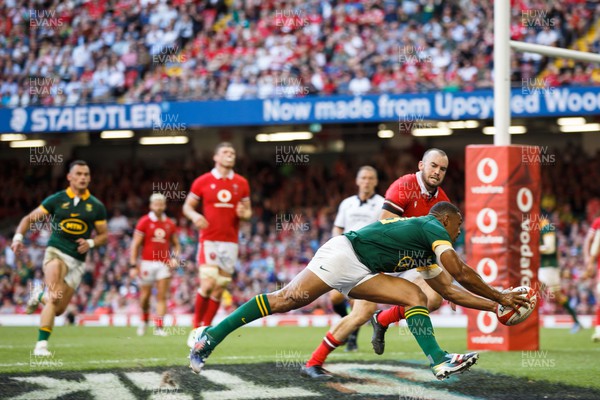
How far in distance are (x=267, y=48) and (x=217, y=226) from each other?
13014mm

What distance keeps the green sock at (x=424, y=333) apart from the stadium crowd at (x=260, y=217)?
14.9 m

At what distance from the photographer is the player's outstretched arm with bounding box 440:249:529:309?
757 cm

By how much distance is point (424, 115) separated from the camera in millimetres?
22578

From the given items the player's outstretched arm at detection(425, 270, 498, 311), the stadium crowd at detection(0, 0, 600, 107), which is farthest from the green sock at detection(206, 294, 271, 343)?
the stadium crowd at detection(0, 0, 600, 107)

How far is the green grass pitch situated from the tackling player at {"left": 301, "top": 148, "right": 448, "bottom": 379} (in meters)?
1.19

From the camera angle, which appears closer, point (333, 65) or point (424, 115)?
point (424, 115)

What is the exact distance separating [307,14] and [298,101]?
11.4ft

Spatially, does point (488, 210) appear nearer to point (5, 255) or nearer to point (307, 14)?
point (307, 14)

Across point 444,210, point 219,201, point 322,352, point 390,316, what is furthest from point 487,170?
point 444,210

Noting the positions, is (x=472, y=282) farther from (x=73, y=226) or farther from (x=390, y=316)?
(x=73, y=226)

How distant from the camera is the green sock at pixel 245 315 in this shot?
8172mm

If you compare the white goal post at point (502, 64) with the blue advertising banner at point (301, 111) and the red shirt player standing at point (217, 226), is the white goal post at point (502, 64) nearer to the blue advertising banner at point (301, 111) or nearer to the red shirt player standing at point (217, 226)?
the red shirt player standing at point (217, 226)

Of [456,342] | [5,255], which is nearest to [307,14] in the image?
[5,255]

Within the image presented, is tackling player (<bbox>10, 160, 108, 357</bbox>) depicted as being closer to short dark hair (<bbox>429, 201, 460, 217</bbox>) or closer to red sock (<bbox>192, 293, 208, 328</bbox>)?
red sock (<bbox>192, 293, 208, 328</bbox>)
